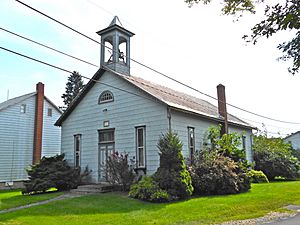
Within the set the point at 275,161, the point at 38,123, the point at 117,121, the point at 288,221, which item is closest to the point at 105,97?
the point at 117,121

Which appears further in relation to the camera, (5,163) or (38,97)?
(38,97)

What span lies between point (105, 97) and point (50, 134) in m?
11.4

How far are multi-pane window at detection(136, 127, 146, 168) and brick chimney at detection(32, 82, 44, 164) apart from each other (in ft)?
41.5

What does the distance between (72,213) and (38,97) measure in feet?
59.7

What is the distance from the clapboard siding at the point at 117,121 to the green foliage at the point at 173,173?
2.10 meters

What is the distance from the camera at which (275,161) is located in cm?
2495

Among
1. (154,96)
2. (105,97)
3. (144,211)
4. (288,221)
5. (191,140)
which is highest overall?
(105,97)

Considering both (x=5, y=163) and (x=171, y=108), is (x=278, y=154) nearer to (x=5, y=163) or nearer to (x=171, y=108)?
(x=171, y=108)

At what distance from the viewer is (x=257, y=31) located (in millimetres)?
5727

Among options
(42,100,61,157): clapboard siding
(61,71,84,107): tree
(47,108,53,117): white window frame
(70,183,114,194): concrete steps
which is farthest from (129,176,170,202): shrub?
(61,71,84,107): tree

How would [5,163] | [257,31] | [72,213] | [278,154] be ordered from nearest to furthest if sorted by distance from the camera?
[257,31] < [72,213] < [5,163] < [278,154]

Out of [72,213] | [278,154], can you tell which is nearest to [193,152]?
[72,213]

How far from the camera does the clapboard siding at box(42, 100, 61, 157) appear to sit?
89.8 feet

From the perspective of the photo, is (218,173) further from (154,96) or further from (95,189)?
(95,189)
